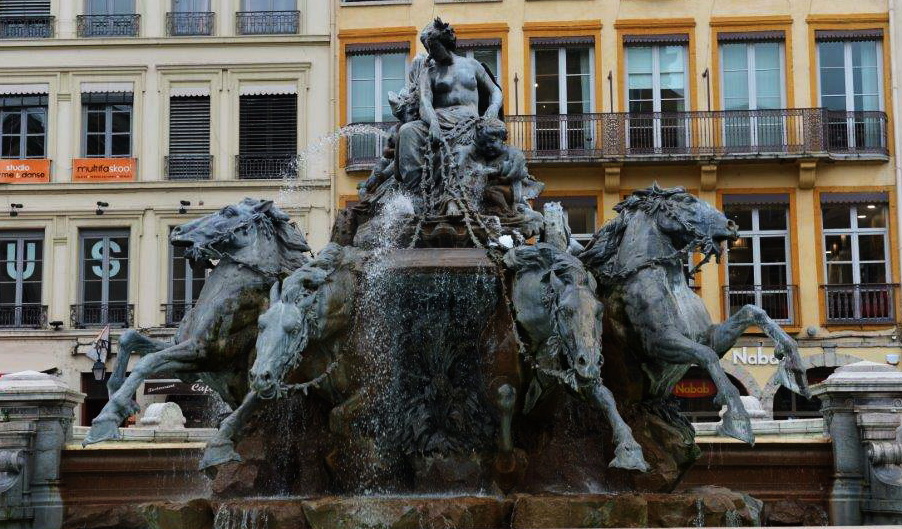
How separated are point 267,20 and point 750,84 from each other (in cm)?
1226

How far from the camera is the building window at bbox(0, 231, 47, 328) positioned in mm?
35594

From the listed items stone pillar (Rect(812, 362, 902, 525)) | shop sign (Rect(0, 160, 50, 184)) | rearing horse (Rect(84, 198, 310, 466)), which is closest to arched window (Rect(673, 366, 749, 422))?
shop sign (Rect(0, 160, 50, 184))

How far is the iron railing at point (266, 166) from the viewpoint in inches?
1426

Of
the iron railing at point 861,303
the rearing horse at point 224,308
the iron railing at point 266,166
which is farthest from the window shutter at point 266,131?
the rearing horse at point 224,308

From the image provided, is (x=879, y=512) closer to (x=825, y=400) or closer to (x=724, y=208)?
(x=825, y=400)

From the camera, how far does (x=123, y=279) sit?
35.8 metres

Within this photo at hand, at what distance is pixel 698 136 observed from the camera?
115 ft

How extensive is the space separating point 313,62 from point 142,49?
A: 14.5 feet

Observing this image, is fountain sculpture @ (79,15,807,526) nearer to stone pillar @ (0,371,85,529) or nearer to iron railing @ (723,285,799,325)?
stone pillar @ (0,371,85,529)

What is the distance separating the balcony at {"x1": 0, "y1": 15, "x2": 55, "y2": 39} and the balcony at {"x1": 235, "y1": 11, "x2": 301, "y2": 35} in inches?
192

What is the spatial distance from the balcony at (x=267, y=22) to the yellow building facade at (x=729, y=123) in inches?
51.9

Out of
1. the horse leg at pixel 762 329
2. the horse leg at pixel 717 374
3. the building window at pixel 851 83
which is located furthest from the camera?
the building window at pixel 851 83

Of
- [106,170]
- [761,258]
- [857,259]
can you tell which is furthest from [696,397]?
[106,170]

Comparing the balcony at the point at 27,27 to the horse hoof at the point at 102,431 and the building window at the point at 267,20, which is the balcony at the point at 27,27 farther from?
the horse hoof at the point at 102,431
